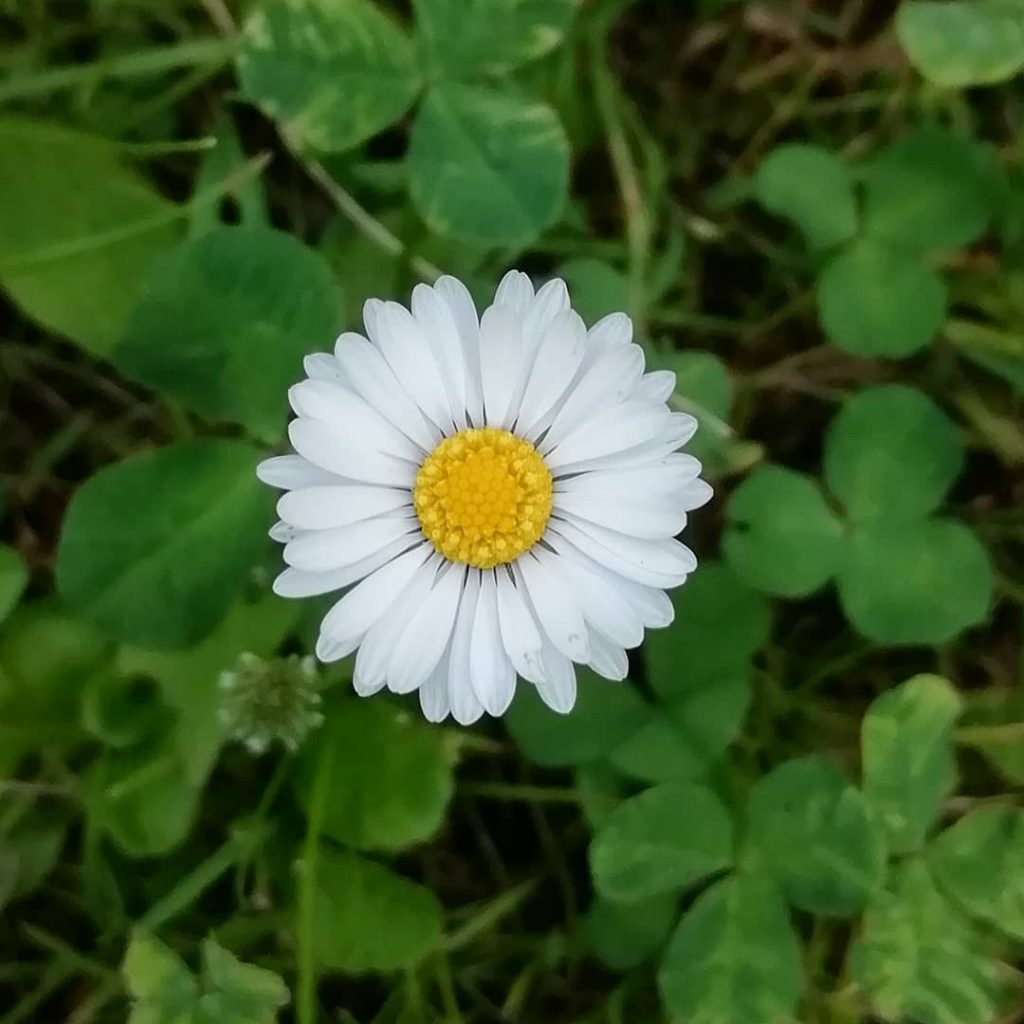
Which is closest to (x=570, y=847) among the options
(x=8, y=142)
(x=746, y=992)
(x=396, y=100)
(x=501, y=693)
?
(x=746, y=992)

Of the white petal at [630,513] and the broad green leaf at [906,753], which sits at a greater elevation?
the white petal at [630,513]

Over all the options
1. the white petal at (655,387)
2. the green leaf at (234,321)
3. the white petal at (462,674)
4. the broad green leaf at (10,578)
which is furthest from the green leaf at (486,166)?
the broad green leaf at (10,578)

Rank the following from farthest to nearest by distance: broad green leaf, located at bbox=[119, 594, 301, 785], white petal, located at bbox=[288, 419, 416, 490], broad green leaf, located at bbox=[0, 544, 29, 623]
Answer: broad green leaf, located at bbox=[119, 594, 301, 785], broad green leaf, located at bbox=[0, 544, 29, 623], white petal, located at bbox=[288, 419, 416, 490]

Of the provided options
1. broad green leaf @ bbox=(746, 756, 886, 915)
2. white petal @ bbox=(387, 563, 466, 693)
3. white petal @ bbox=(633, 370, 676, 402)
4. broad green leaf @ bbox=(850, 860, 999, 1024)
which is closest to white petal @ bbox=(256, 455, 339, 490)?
white petal @ bbox=(387, 563, 466, 693)

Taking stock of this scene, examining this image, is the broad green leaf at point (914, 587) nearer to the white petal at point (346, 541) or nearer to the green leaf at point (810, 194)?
the green leaf at point (810, 194)

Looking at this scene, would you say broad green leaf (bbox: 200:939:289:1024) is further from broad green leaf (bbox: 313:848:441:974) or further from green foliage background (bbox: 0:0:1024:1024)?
broad green leaf (bbox: 313:848:441:974)

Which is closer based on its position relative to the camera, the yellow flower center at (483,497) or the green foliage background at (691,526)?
the yellow flower center at (483,497)

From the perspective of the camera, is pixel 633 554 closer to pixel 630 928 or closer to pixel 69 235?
pixel 630 928
